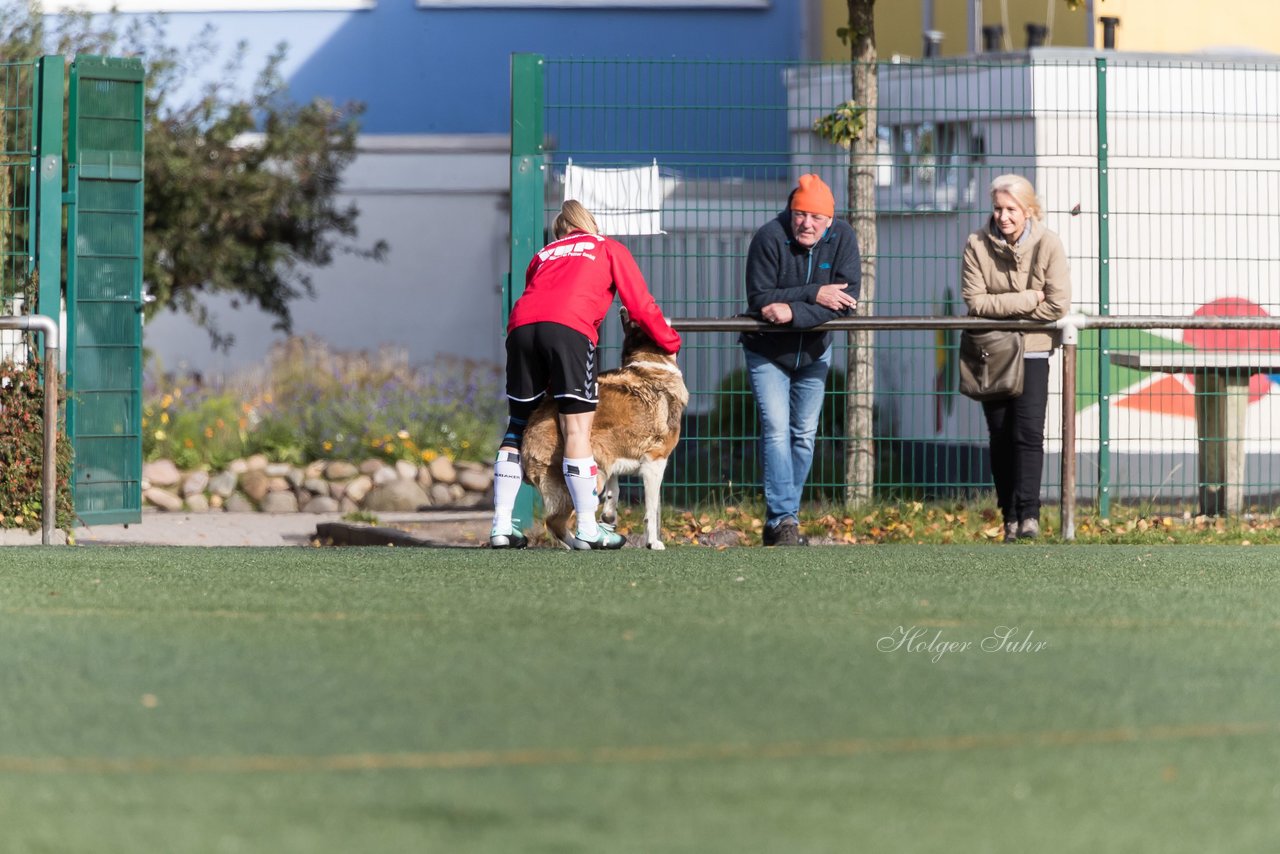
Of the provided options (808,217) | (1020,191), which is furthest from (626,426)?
(1020,191)

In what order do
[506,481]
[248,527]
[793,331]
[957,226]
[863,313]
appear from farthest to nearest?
[248,527], [957,226], [863,313], [793,331], [506,481]

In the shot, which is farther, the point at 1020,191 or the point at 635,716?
the point at 1020,191

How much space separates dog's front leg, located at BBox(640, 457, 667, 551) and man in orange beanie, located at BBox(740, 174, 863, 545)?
0.65 metres

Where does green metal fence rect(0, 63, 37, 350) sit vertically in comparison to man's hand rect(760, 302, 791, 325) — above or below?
above

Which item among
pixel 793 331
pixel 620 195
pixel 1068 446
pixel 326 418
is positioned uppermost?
pixel 620 195

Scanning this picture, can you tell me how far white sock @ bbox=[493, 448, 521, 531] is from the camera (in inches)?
291

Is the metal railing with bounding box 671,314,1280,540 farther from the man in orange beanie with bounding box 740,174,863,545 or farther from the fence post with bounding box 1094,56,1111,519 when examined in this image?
the fence post with bounding box 1094,56,1111,519

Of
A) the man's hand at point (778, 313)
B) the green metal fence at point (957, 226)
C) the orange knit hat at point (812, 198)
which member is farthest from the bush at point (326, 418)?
the orange knit hat at point (812, 198)

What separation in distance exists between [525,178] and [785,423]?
6.56 ft

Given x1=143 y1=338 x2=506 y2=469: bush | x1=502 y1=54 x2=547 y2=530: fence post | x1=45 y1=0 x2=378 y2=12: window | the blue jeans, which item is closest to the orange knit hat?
the blue jeans

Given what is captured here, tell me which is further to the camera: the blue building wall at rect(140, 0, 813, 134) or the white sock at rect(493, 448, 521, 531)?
the blue building wall at rect(140, 0, 813, 134)

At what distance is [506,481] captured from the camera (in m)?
7.40

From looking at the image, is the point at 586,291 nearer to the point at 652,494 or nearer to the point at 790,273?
the point at 652,494

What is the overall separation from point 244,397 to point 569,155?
24.5ft
